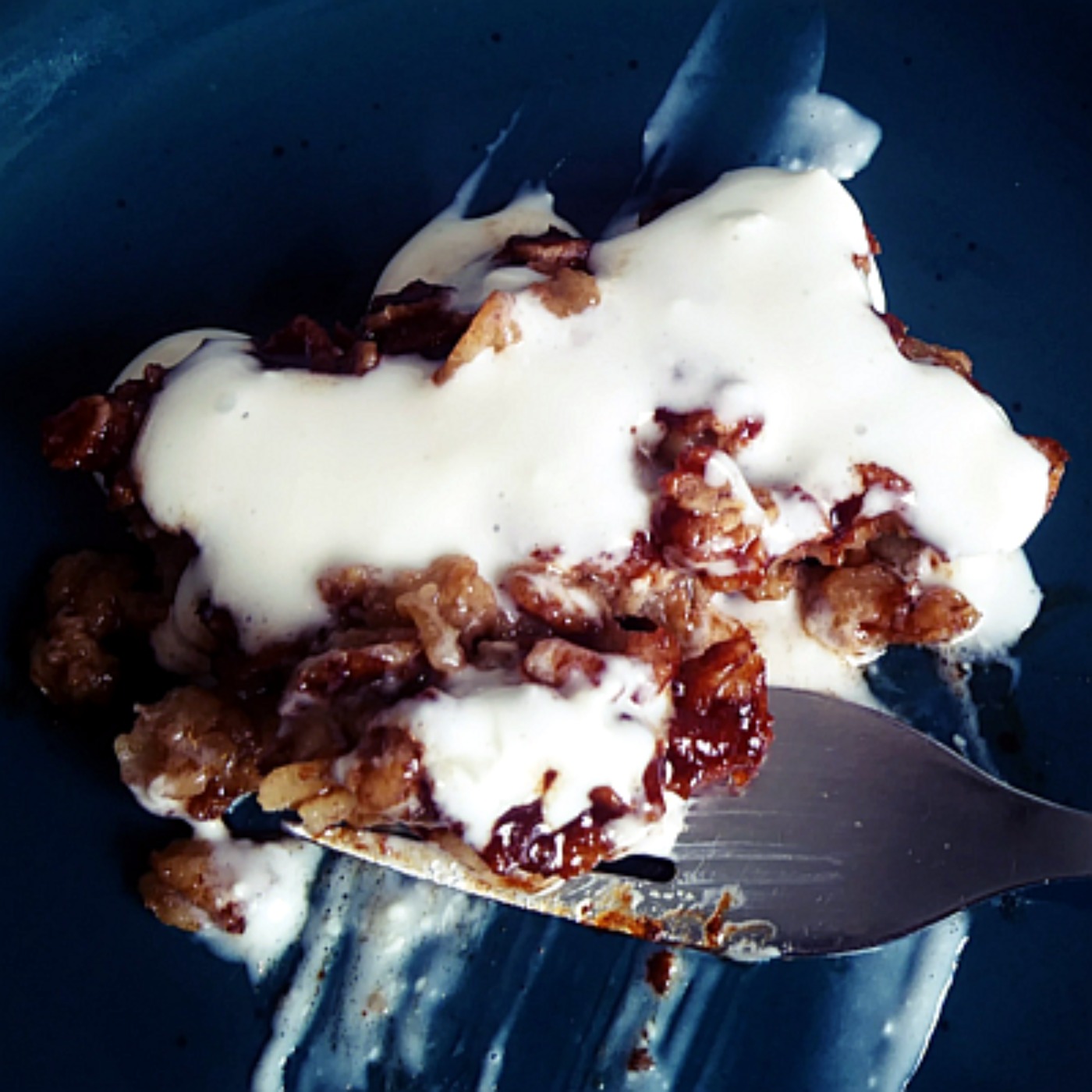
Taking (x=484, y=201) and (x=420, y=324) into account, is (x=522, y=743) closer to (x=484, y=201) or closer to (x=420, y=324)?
(x=420, y=324)

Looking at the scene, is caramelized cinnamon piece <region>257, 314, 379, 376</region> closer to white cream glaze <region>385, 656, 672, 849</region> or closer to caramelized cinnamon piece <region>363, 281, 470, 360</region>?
caramelized cinnamon piece <region>363, 281, 470, 360</region>

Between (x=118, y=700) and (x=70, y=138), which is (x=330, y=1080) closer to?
(x=118, y=700)

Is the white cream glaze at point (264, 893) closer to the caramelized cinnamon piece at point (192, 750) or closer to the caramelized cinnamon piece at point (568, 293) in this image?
the caramelized cinnamon piece at point (192, 750)

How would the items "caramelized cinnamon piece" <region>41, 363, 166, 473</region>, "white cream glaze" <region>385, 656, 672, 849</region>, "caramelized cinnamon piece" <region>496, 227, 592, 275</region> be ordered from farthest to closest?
"caramelized cinnamon piece" <region>496, 227, 592, 275</region>, "caramelized cinnamon piece" <region>41, 363, 166, 473</region>, "white cream glaze" <region>385, 656, 672, 849</region>

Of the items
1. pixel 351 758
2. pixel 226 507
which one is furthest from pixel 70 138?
pixel 351 758

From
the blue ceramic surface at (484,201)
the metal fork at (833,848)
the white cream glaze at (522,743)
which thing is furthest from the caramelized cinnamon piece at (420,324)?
the metal fork at (833,848)

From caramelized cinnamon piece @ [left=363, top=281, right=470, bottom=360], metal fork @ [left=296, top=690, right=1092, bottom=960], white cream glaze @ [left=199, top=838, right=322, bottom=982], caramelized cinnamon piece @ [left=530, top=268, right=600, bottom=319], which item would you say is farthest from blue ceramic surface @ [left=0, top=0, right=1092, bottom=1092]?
caramelized cinnamon piece @ [left=530, top=268, right=600, bottom=319]
